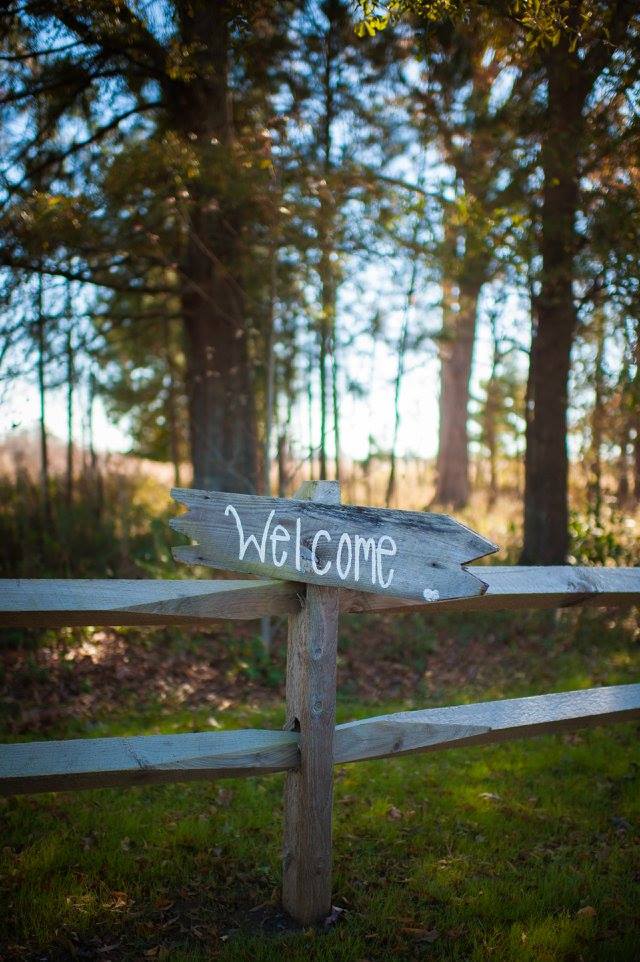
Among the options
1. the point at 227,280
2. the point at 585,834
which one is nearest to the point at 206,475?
the point at 227,280

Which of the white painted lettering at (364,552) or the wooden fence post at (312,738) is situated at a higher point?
the white painted lettering at (364,552)

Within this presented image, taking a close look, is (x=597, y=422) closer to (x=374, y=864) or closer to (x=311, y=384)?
(x=311, y=384)

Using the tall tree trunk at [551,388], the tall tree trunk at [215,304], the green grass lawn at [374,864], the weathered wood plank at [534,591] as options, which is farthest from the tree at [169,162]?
the weathered wood plank at [534,591]

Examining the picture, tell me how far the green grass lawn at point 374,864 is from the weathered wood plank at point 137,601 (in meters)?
1.40

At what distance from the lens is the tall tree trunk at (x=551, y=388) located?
8953mm

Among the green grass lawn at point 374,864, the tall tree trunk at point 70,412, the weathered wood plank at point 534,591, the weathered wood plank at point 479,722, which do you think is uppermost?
the tall tree trunk at point 70,412

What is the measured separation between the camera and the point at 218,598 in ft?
10.3

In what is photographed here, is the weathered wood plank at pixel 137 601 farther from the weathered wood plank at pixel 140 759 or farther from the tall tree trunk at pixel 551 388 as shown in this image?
the tall tree trunk at pixel 551 388

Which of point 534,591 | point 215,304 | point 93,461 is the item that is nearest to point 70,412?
point 93,461

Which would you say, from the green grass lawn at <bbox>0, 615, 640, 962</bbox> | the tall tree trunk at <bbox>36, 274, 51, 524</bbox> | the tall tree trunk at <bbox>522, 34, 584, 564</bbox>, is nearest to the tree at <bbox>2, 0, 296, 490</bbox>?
the tall tree trunk at <bbox>36, 274, 51, 524</bbox>

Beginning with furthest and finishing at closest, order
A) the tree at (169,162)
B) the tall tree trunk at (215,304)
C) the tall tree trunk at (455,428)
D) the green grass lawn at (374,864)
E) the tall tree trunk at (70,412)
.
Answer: the tall tree trunk at (455,428) < the tall tree trunk at (70,412) < the tall tree trunk at (215,304) < the tree at (169,162) < the green grass lawn at (374,864)

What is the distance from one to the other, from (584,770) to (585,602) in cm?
214

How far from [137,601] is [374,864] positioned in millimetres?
2064

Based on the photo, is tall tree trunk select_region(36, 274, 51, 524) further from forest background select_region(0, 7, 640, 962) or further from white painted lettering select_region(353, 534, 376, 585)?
white painted lettering select_region(353, 534, 376, 585)
